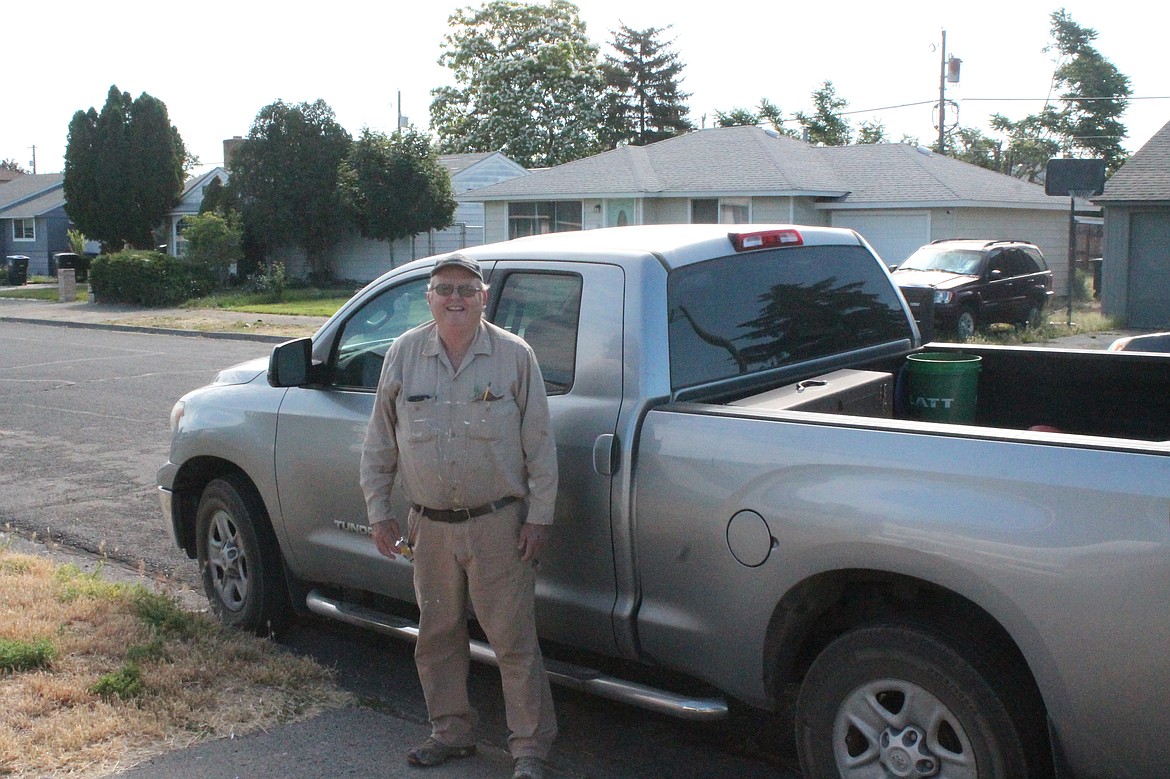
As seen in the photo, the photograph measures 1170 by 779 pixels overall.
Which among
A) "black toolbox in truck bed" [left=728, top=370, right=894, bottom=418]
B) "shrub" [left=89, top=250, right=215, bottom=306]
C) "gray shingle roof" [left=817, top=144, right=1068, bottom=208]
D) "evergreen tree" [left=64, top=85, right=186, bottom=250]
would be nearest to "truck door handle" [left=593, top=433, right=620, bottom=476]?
"black toolbox in truck bed" [left=728, top=370, right=894, bottom=418]

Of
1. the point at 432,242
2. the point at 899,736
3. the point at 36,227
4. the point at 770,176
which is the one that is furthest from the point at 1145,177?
the point at 36,227

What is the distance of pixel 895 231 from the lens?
28.4 metres

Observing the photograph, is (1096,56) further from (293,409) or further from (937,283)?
(293,409)

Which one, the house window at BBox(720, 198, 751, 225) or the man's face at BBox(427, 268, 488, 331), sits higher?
the house window at BBox(720, 198, 751, 225)

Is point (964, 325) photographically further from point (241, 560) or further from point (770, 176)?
point (241, 560)

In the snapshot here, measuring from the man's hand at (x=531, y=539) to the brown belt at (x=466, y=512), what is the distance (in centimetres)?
10

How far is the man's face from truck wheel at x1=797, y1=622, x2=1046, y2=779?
1.55 meters

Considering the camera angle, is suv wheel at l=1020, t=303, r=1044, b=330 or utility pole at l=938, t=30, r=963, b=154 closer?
suv wheel at l=1020, t=303, r=1044, b=330

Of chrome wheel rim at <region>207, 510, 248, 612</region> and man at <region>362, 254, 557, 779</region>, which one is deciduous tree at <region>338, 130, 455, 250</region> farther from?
man at <region>362, 254, 557, 779</region>

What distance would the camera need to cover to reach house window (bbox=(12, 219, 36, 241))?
52806 mm

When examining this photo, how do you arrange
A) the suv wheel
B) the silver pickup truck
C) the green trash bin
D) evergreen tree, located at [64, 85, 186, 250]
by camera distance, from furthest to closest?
1. the green trash bin
2. evergreen tree, located at [64, 85, 186, 250]
3. the suv wheel
4. the silver pickup truck

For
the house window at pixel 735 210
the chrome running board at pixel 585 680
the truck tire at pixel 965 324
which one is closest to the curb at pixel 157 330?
the truck tire at pixel 965 324

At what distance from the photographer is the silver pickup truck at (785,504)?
295 cm

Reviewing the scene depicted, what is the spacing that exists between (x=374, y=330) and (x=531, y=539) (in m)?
1.58
